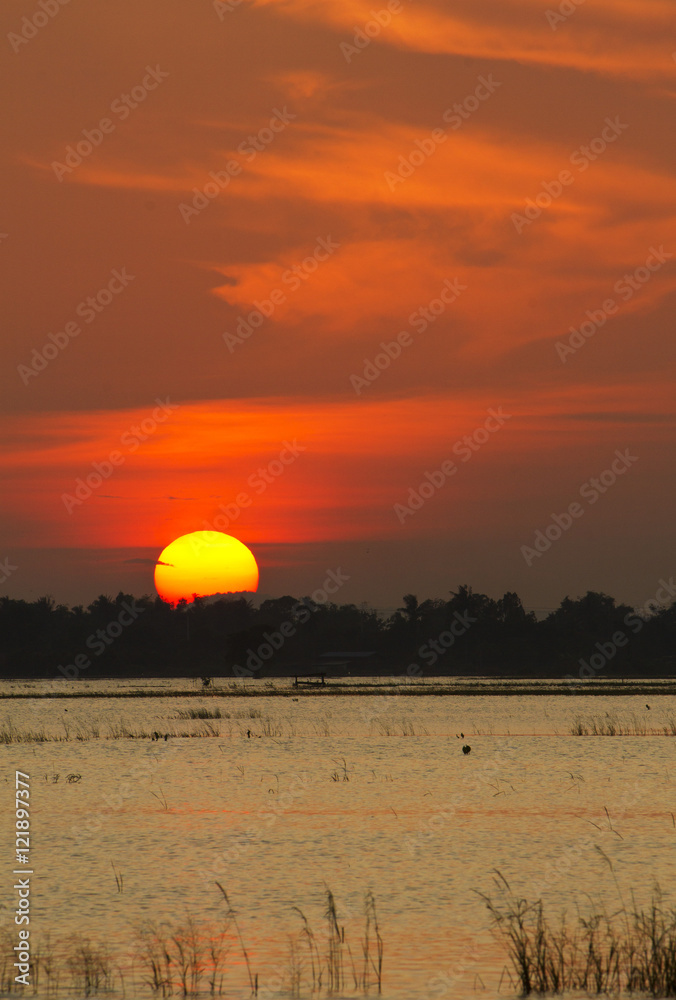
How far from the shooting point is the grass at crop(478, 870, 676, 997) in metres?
16.2

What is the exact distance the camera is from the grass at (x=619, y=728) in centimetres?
6769

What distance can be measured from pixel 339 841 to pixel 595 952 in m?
12.2

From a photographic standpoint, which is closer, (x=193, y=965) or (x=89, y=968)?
(x=89, y=968)

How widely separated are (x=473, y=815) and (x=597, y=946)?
15.0 metres

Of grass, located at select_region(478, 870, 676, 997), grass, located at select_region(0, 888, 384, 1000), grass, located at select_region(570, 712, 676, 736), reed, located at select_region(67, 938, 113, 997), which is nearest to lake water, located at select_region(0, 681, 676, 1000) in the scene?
grass, located at select_region(0, 888, 384, 1000)

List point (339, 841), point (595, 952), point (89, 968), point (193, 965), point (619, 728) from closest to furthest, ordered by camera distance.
A: point (89, 968), point (193, 965), point (595, 952), point (339, 841), point (619, 728)

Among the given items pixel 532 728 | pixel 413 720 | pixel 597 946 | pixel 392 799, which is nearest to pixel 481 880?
pixel 597 946

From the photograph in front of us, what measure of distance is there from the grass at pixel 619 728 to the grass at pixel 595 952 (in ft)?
154

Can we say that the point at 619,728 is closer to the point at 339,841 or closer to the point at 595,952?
the point at 339,841

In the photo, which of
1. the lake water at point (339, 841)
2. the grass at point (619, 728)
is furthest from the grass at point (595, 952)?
the grass at point (619, 728)

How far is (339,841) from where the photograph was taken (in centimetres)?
2978

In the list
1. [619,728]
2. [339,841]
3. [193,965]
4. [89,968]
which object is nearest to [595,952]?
[193,965]

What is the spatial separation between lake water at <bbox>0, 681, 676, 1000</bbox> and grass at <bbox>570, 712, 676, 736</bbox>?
15.7ft

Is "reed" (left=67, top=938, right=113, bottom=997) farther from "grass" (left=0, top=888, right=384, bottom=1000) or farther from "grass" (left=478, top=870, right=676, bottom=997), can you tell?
"grass" (left=478, top=870, right=676, bottom=997)
